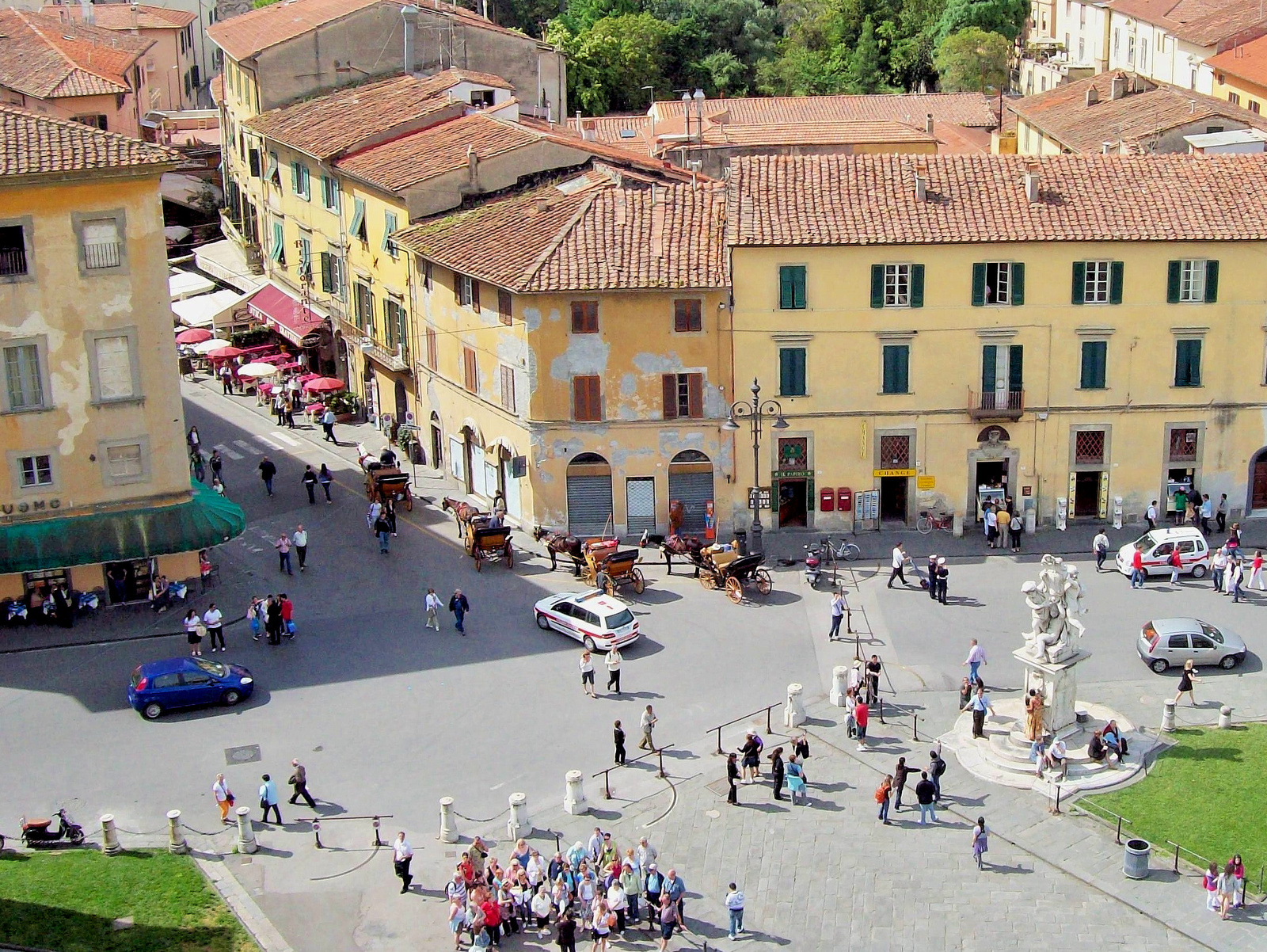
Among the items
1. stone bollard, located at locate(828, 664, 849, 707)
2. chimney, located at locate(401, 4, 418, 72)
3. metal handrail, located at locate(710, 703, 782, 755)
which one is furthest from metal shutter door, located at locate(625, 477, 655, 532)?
chimney, located at locate(401, 4, 418, 72)

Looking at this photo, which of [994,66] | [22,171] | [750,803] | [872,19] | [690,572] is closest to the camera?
[750,803]

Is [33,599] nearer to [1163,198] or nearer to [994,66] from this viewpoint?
[1163,198]

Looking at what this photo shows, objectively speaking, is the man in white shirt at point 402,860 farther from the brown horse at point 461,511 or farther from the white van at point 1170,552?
the white van at point 1170,552

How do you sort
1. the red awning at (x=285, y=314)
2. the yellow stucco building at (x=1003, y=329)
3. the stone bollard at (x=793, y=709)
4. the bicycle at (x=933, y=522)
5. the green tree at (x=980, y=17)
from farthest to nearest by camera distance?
the green tree at (x=980, y=17), the red awning at (x=285, y=314), the bicycle at (x=933, y=522), the yellow stucco building at (x=1003, y=329), the stone bollard at (x=793, y=709)

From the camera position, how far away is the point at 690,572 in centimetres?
5853

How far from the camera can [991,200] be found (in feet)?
196

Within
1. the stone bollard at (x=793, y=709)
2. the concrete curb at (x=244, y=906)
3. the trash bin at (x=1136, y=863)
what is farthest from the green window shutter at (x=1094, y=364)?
the concrete curb at (x=244, y=906)

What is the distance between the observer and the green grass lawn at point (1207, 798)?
136 feet

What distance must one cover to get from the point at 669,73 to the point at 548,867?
102 metres

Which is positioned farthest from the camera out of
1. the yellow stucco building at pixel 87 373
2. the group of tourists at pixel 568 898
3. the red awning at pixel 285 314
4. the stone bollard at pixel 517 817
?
the red awning at pixel 285 314

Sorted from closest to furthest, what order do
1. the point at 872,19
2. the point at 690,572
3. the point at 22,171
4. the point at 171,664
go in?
the point at 171,664 → the point at 22,171 → the point at 690,572 → the point at 872,19

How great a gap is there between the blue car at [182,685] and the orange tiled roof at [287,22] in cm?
4171

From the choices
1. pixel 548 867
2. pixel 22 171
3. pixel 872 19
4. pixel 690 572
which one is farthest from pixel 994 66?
pixel 548 867

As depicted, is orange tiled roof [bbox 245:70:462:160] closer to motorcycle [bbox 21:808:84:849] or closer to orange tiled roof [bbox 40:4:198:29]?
motorcycle [bbox 21:808:84:849]
